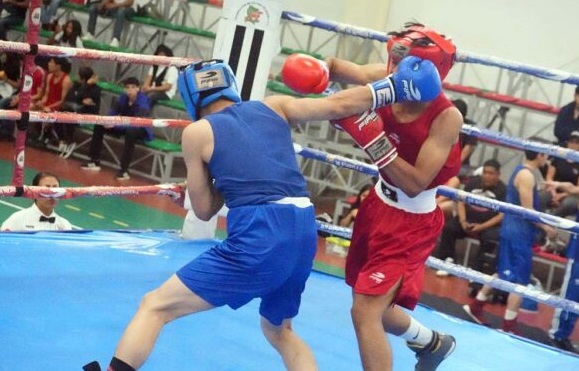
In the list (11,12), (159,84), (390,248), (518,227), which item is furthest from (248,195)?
(11,12)

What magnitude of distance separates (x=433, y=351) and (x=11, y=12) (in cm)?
926

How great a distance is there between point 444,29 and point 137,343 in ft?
26.0

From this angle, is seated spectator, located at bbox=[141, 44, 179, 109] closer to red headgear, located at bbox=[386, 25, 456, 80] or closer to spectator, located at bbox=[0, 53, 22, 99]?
spectator, located at bbox=[0, 53, 22, 99]

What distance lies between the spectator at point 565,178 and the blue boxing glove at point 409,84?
410 centimetres

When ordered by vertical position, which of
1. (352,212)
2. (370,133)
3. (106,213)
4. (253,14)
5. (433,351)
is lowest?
(106,213)

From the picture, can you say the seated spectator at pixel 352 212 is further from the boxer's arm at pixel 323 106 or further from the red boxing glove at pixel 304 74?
the boxer's arm at pixel 323 106

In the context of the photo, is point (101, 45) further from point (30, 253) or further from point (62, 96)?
point (30, 253)

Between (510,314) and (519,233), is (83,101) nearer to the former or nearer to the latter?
(519,233)

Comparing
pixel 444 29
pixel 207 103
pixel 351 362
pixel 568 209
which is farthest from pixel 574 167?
pixel 207 103

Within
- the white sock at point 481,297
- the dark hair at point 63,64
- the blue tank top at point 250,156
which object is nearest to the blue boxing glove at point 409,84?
the blue tank top at point 250,156

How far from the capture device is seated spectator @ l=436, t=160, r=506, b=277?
717cm

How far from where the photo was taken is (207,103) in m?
2.95

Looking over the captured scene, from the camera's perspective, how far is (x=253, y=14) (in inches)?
196

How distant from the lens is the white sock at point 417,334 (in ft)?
11.7
